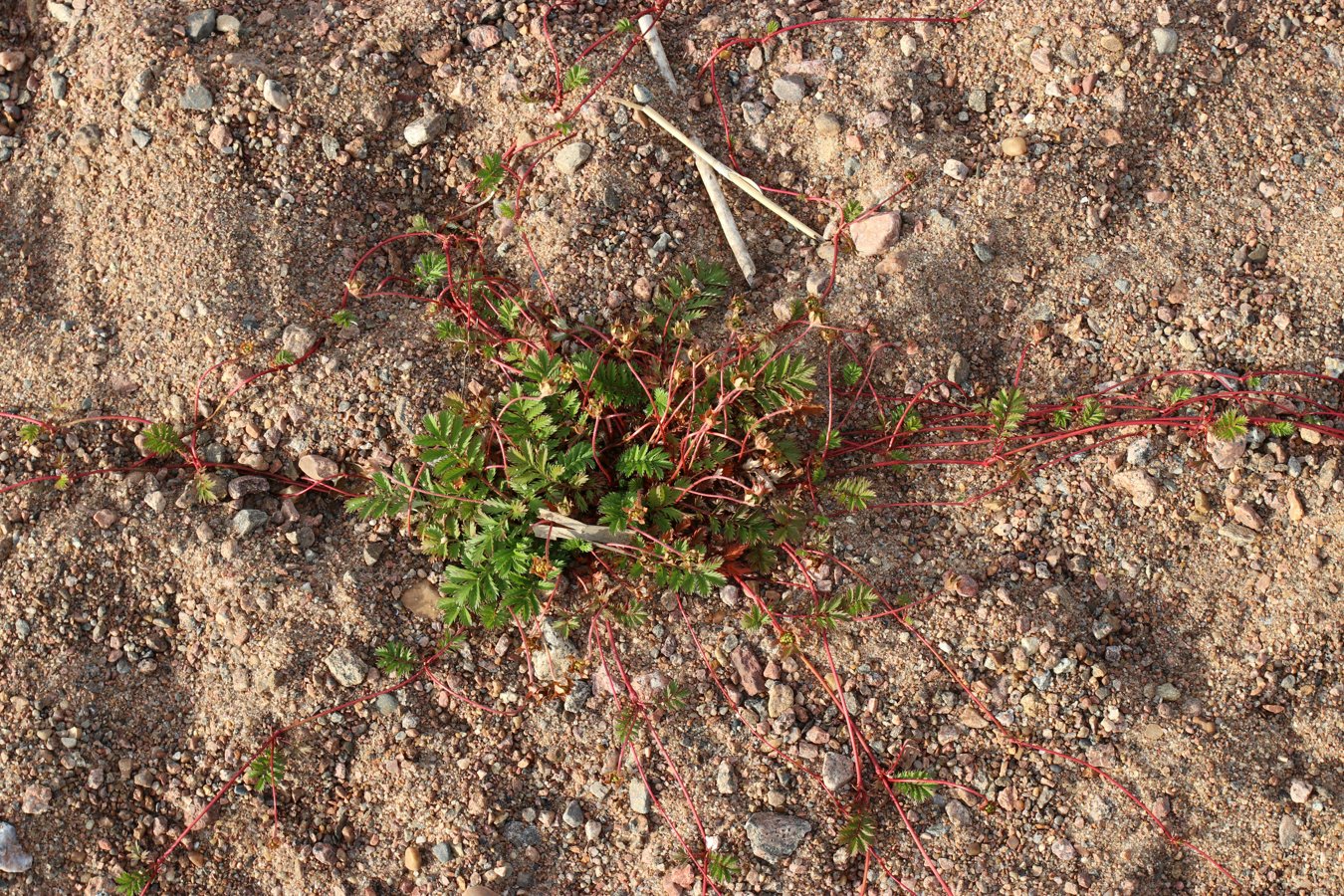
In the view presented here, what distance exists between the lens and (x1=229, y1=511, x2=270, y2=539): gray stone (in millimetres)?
3393

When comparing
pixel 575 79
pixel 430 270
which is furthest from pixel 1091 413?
pixel 430 270

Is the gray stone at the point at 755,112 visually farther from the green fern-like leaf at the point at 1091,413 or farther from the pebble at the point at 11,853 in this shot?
the pebble at the point at 11,853

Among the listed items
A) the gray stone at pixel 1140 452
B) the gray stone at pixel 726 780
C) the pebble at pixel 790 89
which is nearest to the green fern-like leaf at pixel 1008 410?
the gray stone at pixel 1140 452

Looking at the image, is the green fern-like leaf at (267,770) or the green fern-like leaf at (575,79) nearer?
the green fern-like leaf at (267,770)

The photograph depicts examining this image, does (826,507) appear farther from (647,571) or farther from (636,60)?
(636,60)

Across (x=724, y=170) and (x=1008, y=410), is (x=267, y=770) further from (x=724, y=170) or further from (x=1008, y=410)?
(x=1008, y=410)

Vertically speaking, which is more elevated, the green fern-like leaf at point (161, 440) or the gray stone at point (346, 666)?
the green fern-like leaf at point (161, 440)

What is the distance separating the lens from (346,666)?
10.9ft

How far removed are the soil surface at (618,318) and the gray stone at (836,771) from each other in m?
0.06

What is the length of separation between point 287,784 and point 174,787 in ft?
1.22

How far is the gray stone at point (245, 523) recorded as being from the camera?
11.1 ft

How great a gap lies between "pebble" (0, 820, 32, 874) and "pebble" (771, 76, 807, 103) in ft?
11.5

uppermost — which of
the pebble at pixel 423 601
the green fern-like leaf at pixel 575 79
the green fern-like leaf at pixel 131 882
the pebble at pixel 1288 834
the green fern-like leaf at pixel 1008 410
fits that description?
the green fern-like leaf at pixel 575 79

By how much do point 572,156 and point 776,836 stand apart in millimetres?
2361
